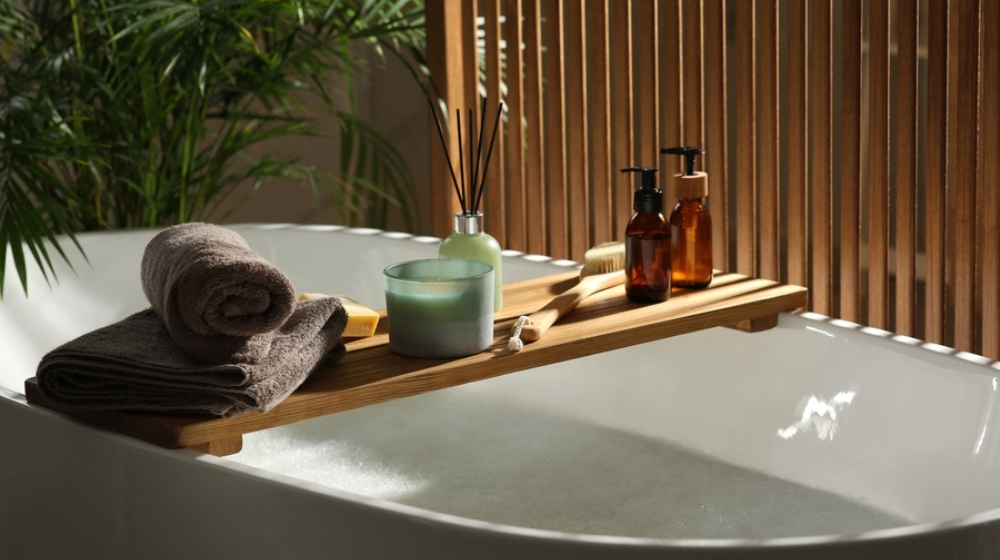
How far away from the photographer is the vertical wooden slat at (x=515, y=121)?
8.12 ft

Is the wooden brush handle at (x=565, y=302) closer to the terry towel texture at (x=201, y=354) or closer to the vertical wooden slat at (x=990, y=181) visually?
the terry towel texture at (x=201, y=354)

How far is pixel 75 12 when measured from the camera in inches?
99.7

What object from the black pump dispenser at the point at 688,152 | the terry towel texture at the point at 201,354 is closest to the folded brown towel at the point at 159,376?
the terry towel texture at the point at 201,354

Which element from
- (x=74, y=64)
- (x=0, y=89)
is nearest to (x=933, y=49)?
(x=74, y=64)

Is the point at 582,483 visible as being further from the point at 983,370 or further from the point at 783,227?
the point at 783,227

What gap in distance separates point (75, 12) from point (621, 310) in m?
1.56

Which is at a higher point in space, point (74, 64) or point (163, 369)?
point (74, 64)

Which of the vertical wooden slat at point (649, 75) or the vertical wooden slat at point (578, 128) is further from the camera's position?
the vertical wooden slat at point (578, 128)

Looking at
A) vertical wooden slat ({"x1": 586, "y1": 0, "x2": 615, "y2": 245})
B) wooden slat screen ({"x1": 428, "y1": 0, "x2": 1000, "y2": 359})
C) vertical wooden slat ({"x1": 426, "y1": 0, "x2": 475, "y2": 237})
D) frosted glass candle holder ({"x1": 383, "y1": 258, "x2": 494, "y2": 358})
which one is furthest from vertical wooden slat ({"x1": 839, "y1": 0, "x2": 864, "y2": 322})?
vertical wooden slat ({"x1": 426, "y1": 0, "x2": 475, "y2": 237})

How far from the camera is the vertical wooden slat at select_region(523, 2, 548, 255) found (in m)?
2.46

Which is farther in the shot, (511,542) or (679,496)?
(679,496)

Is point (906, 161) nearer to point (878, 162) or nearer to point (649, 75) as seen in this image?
point (878, 162)

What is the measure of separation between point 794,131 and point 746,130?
114 mm

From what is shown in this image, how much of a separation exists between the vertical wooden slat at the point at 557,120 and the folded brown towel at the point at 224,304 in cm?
123
